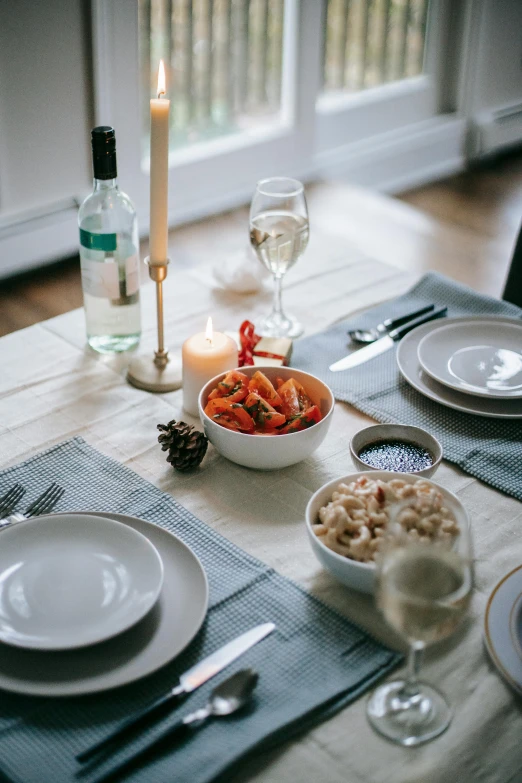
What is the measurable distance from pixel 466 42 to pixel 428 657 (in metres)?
2.74

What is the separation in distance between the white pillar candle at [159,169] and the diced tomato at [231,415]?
27cm

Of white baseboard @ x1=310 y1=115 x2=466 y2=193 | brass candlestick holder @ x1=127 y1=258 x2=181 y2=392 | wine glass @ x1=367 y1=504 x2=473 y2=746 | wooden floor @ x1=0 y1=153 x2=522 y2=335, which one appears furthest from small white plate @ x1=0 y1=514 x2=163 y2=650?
white baseboard @ x1=310 y1=115 x2=466 y2=193

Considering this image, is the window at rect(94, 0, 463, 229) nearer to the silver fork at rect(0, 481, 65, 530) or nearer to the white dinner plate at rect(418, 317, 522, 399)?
the white dinner plate at rect(418, 317, 522, 399)

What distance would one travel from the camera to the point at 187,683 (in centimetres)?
76

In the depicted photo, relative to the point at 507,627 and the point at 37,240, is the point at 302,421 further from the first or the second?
the point at 37,240

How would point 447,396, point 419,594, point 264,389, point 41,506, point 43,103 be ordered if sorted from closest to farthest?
point 419,594, point 41,506, point 264,389, point 447,396, point 43,103

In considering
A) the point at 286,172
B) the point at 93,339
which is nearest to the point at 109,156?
the point at 93,339

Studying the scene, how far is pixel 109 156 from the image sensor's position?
1177 mm

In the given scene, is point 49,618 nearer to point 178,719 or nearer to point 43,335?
point 178,719

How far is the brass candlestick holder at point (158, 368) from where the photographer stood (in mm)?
1238

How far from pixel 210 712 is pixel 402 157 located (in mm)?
2571

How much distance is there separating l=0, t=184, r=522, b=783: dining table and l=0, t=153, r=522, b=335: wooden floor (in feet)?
1.02

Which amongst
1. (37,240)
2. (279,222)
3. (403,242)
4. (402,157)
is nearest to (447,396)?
(279,222)

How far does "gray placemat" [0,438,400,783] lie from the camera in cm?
71
